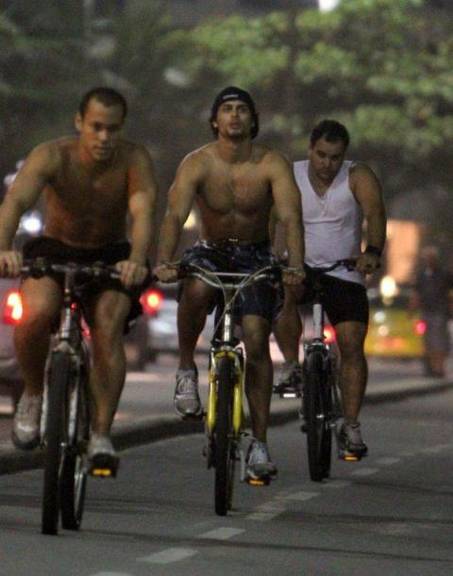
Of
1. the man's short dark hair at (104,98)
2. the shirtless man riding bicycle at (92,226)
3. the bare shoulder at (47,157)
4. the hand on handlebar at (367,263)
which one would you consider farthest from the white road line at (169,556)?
the hand on handlebar at (367,263)

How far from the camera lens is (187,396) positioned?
13.0 m

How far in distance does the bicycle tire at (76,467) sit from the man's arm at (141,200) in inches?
22.8

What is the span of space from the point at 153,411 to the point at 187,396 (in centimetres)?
955

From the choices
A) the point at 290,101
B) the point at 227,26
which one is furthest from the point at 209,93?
the point at 290,101

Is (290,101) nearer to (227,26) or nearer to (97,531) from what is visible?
(227,26)

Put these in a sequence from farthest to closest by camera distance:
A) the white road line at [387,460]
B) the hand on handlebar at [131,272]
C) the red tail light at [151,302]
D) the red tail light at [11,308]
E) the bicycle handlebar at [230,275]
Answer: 1. the red tail light at [151,302]
2. the red tail light at [11,308]
3. the white road line at [387,460]
4. the bicycle handlebar at [230,275]
5. the hand on handlebar at [131,272]

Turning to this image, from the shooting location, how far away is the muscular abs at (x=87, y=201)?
37.6ft

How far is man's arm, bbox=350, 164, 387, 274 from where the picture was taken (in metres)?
14.9

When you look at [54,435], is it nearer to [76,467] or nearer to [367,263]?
[76,467]

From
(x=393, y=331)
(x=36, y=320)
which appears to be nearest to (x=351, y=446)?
(x=36, y=320)

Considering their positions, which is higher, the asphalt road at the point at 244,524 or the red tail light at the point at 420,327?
the red tail light at the point at 420,327

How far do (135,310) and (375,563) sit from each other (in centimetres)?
177

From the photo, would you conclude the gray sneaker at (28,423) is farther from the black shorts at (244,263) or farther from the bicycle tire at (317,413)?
the bicycle tire at (317,413)

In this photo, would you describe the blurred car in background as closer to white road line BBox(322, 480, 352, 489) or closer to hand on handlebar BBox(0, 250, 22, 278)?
white road line BBox(322, 480, 352, 489)
